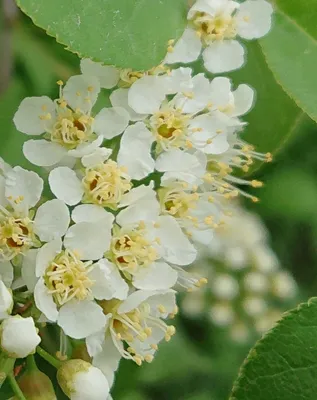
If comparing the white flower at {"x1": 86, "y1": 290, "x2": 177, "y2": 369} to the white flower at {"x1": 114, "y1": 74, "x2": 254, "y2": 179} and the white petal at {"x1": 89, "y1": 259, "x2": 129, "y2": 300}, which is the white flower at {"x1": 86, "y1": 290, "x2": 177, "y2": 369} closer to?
the white petal at {"x1": 89, "y1": 259, "x2": 129, "y2": 300}

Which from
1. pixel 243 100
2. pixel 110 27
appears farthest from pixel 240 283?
pixel 110 27

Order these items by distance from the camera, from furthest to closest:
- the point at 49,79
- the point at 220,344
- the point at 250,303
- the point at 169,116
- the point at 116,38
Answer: the point at 220,344
the point at 250,303
the point at 49,79
the point at 169,116
the point at 116,38

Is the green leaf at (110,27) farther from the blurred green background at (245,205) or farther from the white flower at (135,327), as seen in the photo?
the blurred green background at (245,205)

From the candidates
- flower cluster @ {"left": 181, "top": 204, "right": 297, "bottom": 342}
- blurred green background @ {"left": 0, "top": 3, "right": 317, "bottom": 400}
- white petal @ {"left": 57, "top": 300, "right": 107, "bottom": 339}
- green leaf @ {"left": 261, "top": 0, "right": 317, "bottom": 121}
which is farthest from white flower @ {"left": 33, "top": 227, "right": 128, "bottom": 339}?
flower cluster @ {"left": 181, "top": 204, "right": 297, "bottom": 342}

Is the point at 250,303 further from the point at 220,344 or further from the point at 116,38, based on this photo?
the point at 116,38

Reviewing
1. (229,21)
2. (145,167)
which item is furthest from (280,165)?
(145,167)

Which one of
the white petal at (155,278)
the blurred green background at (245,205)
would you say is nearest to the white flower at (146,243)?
the white petal at (155,278)

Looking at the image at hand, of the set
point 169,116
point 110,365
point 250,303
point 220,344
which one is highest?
point 169,116
